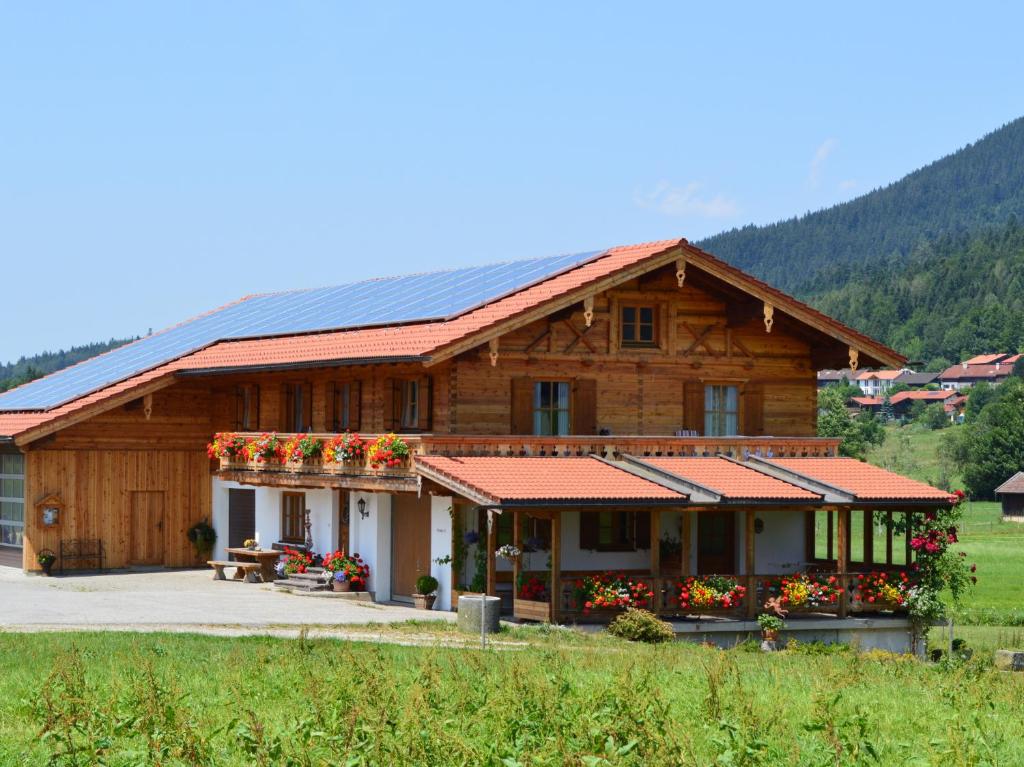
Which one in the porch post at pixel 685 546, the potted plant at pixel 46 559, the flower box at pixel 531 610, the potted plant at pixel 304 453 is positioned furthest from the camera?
the potted plant at pixel 46 559

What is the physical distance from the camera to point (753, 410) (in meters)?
41.7

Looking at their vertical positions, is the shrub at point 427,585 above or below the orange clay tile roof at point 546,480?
below

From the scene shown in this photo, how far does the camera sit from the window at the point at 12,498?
45500 mm

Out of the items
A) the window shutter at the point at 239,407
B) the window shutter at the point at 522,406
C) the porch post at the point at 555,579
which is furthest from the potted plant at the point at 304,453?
the porch post at the point at 555,579

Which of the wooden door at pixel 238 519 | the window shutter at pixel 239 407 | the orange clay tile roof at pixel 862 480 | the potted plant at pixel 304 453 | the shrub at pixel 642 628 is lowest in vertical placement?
the shrub at pixel 642 628

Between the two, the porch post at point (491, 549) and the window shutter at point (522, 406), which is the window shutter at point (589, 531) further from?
the porch post at point (491, 549)

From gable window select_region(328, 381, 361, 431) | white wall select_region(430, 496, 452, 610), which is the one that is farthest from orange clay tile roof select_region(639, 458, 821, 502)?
gable window select_region(328, 381, 361, 431)

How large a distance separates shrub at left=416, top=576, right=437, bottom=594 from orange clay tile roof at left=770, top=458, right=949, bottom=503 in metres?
8.36

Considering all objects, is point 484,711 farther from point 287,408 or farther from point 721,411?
point 287,408

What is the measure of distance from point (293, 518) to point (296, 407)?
295cm

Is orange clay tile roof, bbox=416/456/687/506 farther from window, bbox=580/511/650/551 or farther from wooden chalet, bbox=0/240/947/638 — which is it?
window, bbox=580/511/650/551

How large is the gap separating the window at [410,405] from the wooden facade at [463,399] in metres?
0.06

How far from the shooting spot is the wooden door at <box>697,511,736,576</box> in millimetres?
38969

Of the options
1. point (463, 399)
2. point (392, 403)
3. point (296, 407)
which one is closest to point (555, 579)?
point (463, 399)
